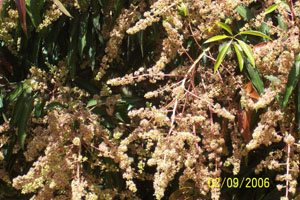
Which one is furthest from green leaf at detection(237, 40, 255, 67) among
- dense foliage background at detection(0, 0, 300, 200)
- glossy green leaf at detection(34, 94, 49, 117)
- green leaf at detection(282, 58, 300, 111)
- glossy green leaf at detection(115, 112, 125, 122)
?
glossy green leaf at detection(34, 94, 49, 117)

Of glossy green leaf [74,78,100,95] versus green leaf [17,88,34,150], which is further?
glossy green leaf [74,78,100,95]

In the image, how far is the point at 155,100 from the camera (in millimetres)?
2320

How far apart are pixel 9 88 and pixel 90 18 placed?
0.56 metres

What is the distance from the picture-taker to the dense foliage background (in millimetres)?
1676

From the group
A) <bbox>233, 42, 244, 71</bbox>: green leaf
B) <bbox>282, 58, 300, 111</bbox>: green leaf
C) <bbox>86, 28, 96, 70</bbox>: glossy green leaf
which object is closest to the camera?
<bbox>282, 58, 300, 111</bbox>: green leaf

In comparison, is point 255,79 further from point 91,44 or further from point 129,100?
point 91,44

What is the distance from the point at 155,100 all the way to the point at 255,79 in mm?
656

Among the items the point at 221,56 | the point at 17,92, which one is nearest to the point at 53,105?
the point at 17,92

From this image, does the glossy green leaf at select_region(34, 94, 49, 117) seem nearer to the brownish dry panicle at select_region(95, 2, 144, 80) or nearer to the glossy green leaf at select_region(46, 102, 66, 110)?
the glossy green leaf at select_region(46, 102, 66, 110)

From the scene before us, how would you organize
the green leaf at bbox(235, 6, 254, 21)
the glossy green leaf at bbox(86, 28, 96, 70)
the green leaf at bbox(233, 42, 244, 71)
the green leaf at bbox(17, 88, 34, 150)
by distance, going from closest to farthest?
the green leaf at bbox(233, 42, 244, 71)
the green leaf at bbox(235, 6, 254, 21)
the green leaf at bbox(17, 88, 34, 150)
the glossy green leaf at bbox(86, 28, 96, 70)

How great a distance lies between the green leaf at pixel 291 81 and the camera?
1.62m

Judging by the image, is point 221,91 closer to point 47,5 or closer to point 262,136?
point 262,136
